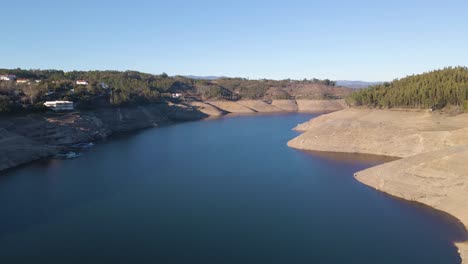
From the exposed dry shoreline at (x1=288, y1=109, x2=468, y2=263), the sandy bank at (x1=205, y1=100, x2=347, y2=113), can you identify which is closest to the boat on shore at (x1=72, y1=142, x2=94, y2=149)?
the exposed dry shoreline at (x1=288, y1=109, x2=468, y2=263)

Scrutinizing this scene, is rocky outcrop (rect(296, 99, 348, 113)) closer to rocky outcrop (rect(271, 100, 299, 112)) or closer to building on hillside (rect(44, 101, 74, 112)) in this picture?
rocky outcrop (rect(271, 100, 299, 112))

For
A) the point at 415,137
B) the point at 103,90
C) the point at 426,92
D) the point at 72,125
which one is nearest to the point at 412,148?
the point at 415,137

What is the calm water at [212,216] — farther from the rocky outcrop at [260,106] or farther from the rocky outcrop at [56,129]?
the rocky outcrop at [260,106]

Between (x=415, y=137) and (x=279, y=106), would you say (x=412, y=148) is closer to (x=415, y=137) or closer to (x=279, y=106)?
(x=415, y=137)

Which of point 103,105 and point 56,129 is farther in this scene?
point 103,105

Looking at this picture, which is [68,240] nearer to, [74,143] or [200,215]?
[200,215]

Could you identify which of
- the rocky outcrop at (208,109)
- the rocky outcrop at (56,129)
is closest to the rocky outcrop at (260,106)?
the rocky outcrop at (208,109)
